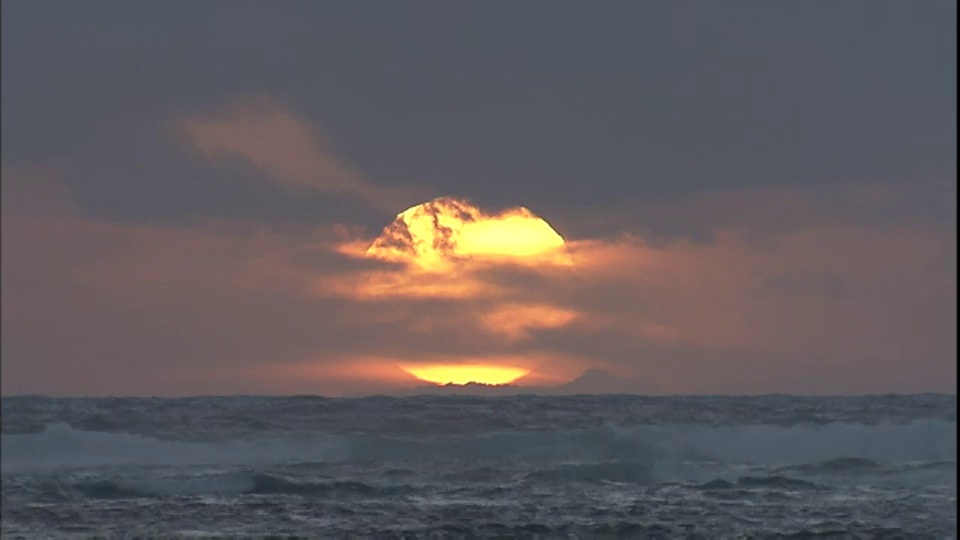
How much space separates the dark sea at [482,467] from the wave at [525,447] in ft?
0.28

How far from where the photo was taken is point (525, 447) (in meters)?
40.3

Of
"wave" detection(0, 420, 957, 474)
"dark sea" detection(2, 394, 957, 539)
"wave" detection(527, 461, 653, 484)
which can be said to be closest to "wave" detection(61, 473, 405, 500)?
"dark sea" detection(2, 394, 957, 539)

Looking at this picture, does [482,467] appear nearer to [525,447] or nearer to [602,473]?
[602,473]

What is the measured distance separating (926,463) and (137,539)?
842 inches

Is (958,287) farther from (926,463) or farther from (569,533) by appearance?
(926,463)

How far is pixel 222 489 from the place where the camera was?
27359 mm

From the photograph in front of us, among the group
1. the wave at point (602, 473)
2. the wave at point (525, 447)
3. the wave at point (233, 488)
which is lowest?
the wave at point (233, 488)

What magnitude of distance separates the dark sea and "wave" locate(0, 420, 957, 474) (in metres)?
0.09

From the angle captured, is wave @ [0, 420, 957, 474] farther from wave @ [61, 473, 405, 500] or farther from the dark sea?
wave @ [61, 473, 405, 500]

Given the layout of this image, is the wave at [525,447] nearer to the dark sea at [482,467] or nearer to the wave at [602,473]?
the dark sea at [482,467]

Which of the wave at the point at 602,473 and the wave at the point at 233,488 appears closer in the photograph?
the wave at the point at 233,488

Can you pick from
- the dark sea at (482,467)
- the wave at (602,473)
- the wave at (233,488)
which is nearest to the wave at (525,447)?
the dark sea at (482,467)

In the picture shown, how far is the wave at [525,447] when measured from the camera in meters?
39.3

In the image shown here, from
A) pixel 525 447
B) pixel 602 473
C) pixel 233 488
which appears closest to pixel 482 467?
pixel 602 473
